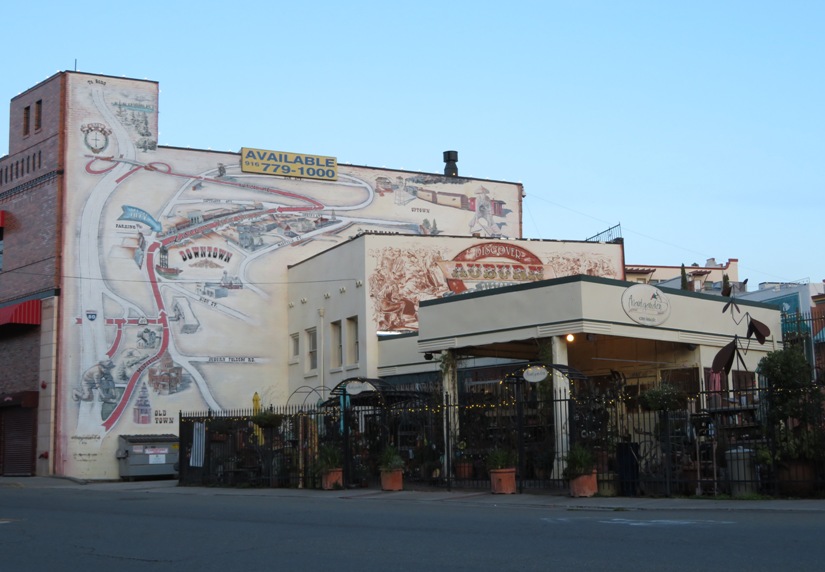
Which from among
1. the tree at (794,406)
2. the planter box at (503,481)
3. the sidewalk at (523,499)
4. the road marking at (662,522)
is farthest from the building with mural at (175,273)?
the road marking at (662,522)

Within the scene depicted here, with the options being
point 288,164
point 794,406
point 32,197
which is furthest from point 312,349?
point 794,406

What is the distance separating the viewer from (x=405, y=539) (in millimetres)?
12227

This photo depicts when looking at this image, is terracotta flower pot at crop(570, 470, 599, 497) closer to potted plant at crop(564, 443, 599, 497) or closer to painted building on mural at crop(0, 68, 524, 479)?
potted plant at crop(564, 443, 599, 497)

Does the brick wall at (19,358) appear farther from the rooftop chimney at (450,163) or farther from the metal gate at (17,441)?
the rooftop chimney at (450,163)

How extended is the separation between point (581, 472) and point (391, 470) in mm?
5295

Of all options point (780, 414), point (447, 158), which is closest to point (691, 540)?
point (780, 414)

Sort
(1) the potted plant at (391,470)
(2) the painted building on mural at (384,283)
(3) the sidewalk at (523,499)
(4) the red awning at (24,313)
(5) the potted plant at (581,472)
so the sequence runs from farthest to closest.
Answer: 1. (4) the red awning at (24,313)
2. (2) the painted building on mural at (384,283)
3. (1) the potted plant at (391,470)
4. (5) the potted plant at (581,472)
5. (3) the sidewalk at (523,499)

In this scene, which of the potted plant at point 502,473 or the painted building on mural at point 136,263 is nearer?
the potted plant at point 502,473

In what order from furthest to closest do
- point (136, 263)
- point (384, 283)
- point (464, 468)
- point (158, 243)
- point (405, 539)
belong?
point (158, 243), point (136, 263), point (384, 283), point (464, 468), point (405, 539)

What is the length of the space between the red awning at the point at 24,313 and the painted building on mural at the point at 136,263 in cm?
8

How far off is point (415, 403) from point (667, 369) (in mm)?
7831

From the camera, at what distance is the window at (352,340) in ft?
117

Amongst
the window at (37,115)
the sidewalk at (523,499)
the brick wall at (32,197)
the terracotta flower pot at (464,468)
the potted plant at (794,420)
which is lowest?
the sidewalk at (523,499)

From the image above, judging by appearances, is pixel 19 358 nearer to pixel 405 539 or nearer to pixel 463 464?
pixel 463 464
